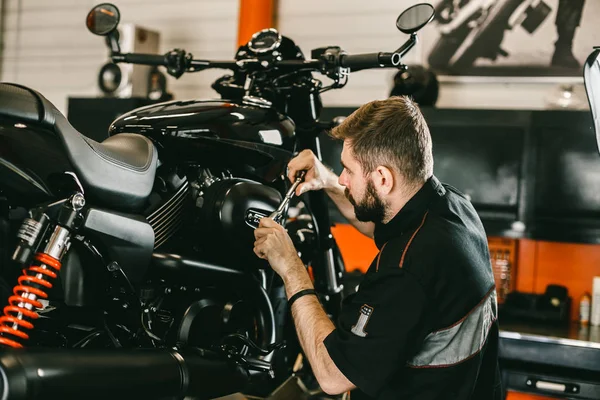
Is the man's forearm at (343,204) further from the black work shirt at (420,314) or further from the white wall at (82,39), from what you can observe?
the white wall at (82,39)

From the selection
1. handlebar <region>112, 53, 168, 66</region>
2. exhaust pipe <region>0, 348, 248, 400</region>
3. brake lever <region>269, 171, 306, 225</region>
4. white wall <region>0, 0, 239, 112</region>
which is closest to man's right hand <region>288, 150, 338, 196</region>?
brake lever <region>269, 171, 306, 225</region>

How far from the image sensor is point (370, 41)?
4562 mm

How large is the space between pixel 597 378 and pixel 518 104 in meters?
1.65

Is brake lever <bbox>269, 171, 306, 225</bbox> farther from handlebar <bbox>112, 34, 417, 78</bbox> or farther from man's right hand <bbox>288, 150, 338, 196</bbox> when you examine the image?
handlebar <bbox>112, 34, 417, 78</bbox>

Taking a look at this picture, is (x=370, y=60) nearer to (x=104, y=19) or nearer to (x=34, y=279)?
(x=104, y=19)

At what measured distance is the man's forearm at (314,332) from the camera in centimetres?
167

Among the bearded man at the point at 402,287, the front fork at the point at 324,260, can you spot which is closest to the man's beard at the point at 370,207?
the bearded man at the point at 402,287

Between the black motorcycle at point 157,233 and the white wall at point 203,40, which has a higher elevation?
the white wall at point 203,40

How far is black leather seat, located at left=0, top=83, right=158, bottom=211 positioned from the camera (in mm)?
1418

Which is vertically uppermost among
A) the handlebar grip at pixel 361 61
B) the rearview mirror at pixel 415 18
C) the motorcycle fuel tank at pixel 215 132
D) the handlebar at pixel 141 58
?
the rearview mirror at pixel 415 18

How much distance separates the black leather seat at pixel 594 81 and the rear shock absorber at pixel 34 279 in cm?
134

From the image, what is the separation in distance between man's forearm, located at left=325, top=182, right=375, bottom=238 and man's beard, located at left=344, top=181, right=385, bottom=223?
44 cm

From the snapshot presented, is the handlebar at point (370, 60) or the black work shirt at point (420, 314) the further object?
the handlebar at point (370, 60)

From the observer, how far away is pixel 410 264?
5.19ft
